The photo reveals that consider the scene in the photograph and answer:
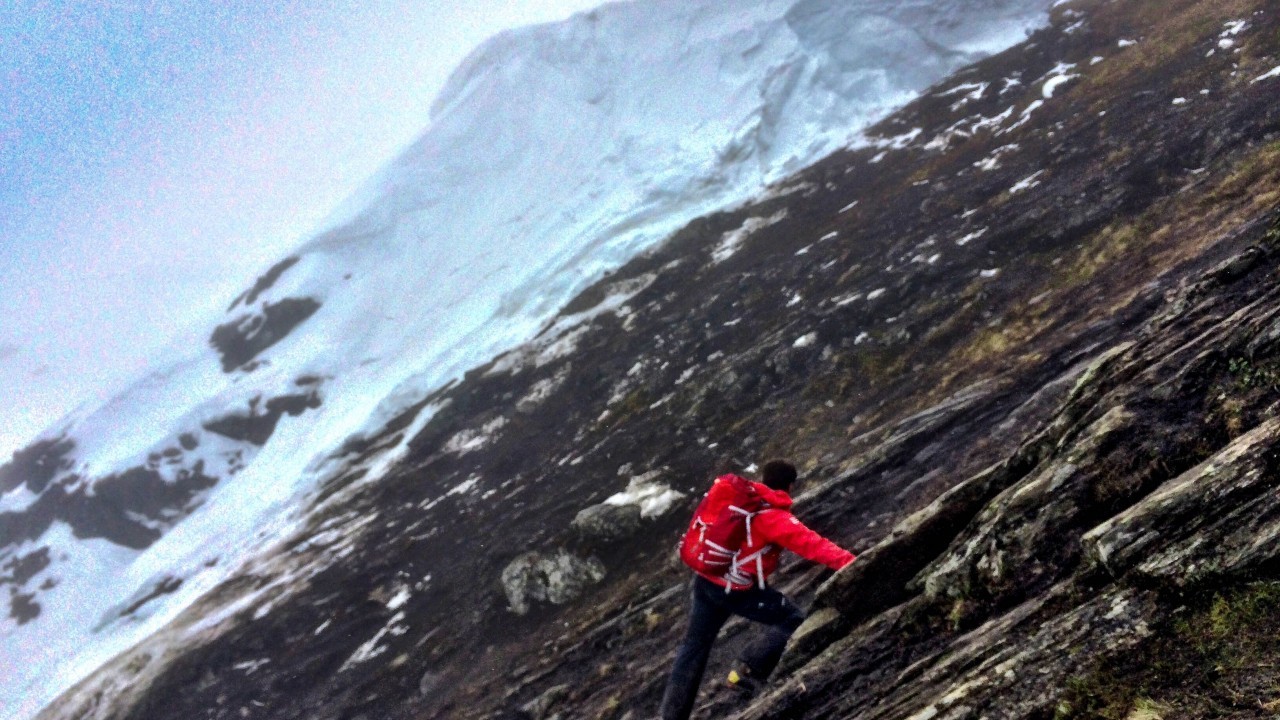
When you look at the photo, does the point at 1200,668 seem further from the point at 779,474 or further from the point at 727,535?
the point at 727,535

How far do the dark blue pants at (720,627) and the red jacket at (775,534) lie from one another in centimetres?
43

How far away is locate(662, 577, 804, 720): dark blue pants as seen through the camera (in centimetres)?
740

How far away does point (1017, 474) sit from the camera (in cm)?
712

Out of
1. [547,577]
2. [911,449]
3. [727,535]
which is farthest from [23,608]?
[911,449]

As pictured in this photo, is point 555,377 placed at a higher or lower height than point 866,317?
higher

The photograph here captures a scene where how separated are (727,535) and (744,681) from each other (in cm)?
190

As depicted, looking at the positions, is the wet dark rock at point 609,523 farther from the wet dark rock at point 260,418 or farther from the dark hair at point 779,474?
the wet dark rock at point 260,418

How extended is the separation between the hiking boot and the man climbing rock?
0.04ft

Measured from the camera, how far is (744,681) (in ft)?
25.1

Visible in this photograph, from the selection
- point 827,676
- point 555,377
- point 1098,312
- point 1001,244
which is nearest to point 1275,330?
point 827,676

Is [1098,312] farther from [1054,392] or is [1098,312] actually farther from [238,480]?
[238,480]

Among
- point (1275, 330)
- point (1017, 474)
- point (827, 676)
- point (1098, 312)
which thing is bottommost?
point (1098, 312)

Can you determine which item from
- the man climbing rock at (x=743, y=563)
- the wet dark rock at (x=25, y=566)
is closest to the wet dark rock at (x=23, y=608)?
the wet dark rock at (x=25, y=566)

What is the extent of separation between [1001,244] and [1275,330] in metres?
11.6
